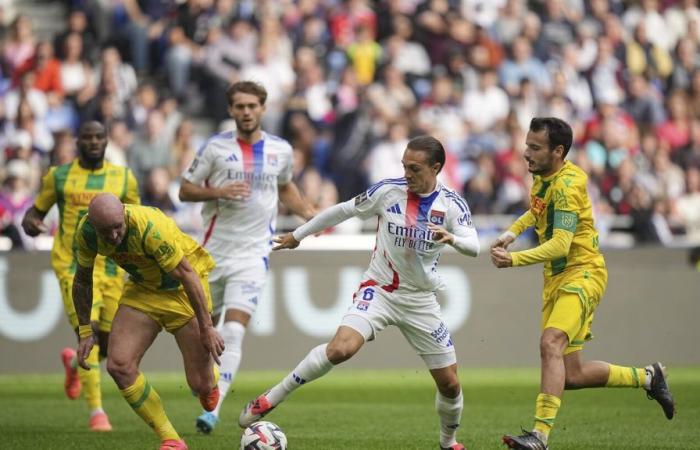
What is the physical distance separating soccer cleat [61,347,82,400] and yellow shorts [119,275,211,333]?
3037 mm

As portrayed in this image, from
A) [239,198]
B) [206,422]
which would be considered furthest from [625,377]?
[239,198]

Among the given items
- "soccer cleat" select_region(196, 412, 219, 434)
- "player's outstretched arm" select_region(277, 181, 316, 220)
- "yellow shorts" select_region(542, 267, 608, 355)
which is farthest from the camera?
"player's outstretched arm" select_region(277, 181, 316, 220)

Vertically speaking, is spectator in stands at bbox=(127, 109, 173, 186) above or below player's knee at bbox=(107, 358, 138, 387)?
above

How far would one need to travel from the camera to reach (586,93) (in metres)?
22.2

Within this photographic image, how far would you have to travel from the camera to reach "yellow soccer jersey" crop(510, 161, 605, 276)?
29.9 ft

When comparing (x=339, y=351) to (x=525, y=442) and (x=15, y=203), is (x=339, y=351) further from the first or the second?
(x=15, y=203)

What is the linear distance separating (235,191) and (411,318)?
2.62 meters

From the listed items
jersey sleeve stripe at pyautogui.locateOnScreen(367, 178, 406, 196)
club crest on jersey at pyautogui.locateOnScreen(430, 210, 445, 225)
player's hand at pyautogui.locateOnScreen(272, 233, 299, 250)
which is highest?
jersey sleeve stripe at pyautogui.locateOnScreen(367, 178, 406, 196)

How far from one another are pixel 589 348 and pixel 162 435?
8.83 meters

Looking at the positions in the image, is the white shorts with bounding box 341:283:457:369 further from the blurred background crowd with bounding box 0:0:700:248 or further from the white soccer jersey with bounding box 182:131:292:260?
the blurred background crowd with bounding box 0:0:700:248

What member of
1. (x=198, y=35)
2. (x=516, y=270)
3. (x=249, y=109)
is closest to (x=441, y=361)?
(x=249, y=109)

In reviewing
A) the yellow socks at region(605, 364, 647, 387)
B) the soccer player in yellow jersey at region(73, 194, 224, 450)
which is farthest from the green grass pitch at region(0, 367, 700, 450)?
the soccer player in yellow jersey at region(73, 194, 224, 450)

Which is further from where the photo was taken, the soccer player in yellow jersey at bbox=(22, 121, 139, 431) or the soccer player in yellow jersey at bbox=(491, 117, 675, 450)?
the soccer player in yellow jersey at bbox=(22, 121, 139, 431)

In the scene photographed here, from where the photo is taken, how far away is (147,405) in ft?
28.9
